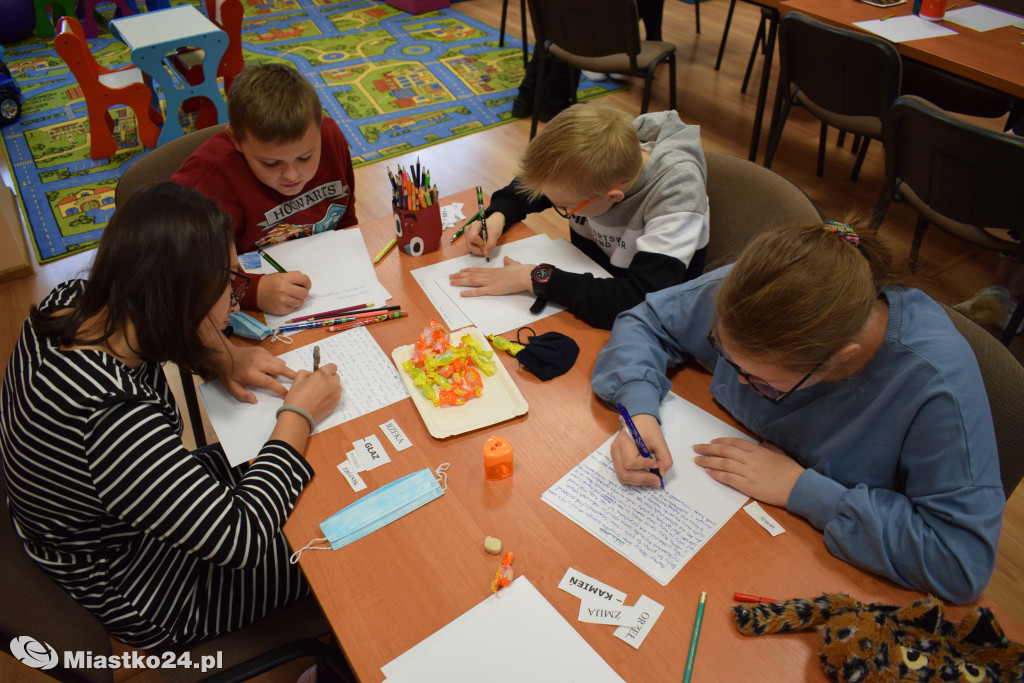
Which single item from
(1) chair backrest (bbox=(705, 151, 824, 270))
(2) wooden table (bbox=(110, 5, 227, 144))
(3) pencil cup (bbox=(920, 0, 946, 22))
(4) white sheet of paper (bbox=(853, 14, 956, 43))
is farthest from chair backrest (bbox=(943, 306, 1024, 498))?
(2) wooden table (bbox=(110, 5, 227, 144))

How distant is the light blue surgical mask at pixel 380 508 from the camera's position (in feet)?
3.10

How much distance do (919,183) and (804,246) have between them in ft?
5.45

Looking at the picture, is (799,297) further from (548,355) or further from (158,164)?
(158,164)

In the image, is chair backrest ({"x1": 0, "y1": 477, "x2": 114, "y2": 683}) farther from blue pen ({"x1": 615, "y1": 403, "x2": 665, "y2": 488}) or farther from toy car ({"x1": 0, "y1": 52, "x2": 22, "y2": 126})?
toy car ({"x1": 0, "y1": 52, "x2": 22, "y2": 126})

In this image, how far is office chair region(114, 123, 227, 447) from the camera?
1.56 metres

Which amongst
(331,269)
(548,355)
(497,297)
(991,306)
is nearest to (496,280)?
(497,297)

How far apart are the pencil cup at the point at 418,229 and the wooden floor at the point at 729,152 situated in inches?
41.4

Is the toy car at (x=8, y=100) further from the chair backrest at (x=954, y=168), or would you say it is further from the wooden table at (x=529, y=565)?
the chair backrest at (x=954, y=168)

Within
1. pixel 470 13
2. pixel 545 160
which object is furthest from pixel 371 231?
pixel 470 13

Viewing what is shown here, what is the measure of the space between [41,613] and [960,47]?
3.29 m

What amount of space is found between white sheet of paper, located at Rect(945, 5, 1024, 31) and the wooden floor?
41 cm

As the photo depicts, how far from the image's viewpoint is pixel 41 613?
888mm

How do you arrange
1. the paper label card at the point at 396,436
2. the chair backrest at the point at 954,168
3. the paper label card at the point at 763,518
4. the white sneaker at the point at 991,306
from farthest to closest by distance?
the white sneaker at the point at 991,306
the chair backrest at the point at 954,168
the paper label card at the point at 396,436
the paper label card at the point at 763,518

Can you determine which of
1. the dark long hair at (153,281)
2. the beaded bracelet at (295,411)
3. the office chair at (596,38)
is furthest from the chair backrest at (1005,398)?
the office chair at (596,38)
